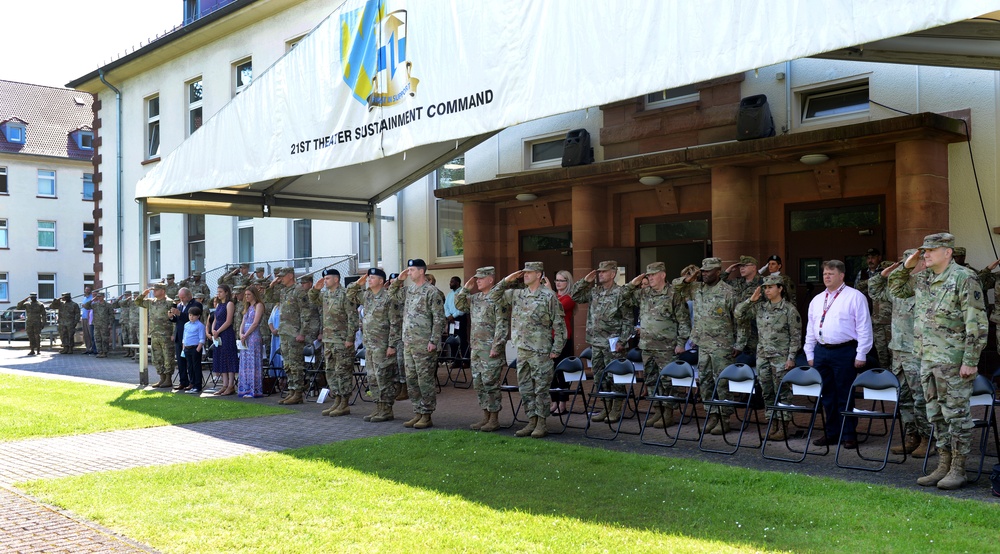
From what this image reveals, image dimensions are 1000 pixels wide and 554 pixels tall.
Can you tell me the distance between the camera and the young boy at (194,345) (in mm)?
15078

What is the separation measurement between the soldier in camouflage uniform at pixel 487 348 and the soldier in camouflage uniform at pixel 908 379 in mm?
4055

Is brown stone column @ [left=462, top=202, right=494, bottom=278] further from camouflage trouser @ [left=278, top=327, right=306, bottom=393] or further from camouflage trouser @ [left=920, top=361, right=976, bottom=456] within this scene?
camouflage trouser @ [left=920, top=361, right=976, bottom=456]

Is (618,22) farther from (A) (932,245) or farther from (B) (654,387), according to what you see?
(B) (654,387)

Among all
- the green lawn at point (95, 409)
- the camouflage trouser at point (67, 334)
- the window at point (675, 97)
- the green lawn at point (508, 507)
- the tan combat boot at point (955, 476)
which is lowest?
the green lawn at point (95, 409)

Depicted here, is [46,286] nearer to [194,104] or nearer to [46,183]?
[46,183]

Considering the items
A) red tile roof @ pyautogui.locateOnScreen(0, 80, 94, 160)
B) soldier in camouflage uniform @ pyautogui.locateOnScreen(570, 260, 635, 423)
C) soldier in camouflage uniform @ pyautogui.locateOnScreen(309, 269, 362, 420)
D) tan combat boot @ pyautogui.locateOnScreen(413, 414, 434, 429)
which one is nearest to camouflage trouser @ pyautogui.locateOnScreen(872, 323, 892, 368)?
soldier in camouflage uniform @ pyautogui.locateOnScreen(570, 260, 635, 423)

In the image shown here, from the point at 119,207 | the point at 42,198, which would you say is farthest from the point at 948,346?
the point at 42,198

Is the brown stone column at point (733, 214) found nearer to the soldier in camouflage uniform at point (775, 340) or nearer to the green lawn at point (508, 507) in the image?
the soldier in camouflage uniform at point (775, 340)

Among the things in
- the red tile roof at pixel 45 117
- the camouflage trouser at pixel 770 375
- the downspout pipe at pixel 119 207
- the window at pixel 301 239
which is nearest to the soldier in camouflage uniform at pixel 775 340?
the camouflage trouser at pixel 770 375

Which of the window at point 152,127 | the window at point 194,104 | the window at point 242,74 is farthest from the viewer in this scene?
the window at point 152,127

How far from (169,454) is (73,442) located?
168 cm

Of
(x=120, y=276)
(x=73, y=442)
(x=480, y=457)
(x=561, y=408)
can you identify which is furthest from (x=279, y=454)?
(x=120, y=276)

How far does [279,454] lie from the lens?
8.69 m

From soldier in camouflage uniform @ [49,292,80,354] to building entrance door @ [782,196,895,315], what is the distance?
861 inches
